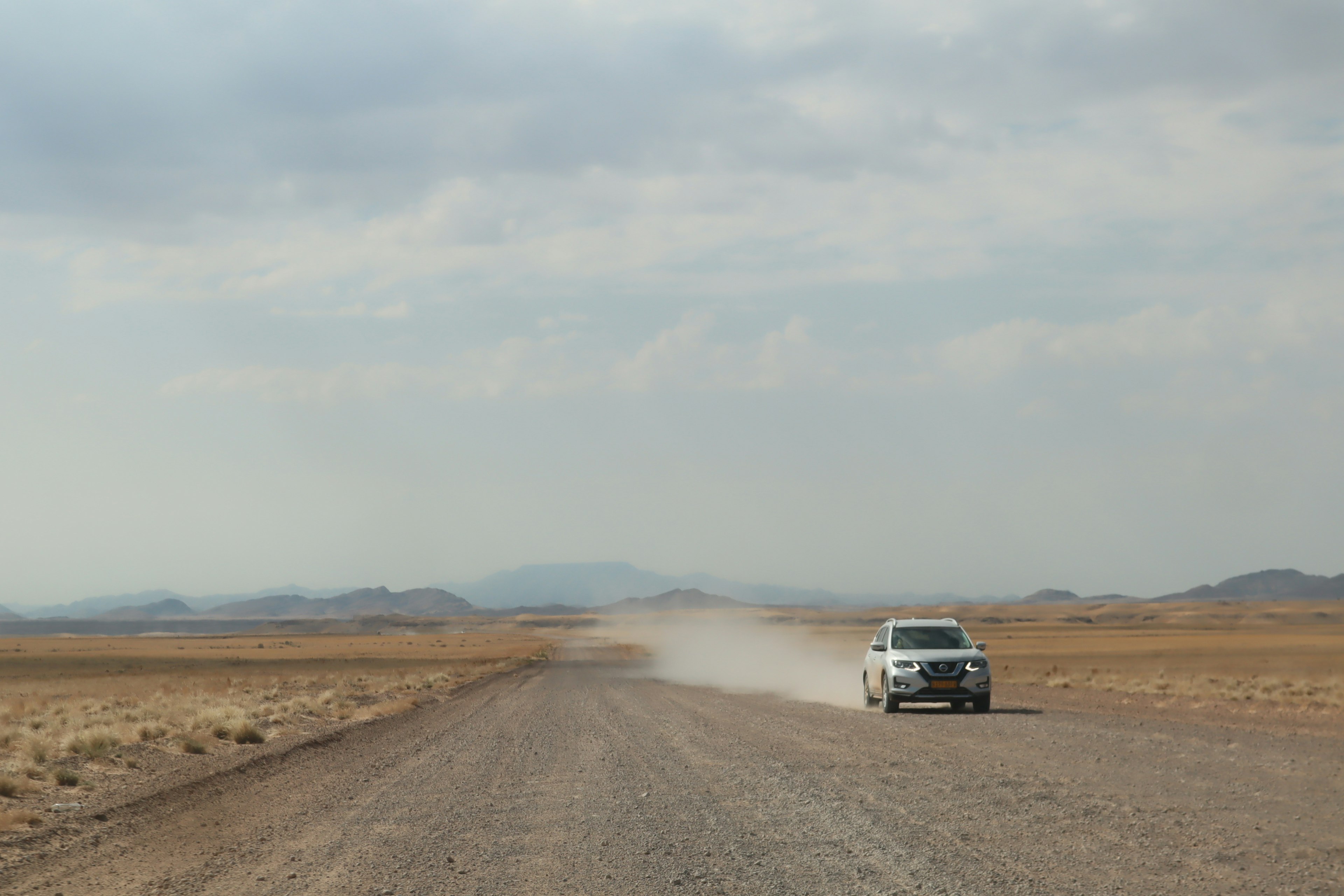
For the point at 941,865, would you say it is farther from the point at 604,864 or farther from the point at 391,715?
the point at 391,715

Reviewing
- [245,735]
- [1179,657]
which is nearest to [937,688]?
[245,735]

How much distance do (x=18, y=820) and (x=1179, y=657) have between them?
2365 inches

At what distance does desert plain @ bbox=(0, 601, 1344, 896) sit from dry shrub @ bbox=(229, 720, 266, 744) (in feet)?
0.26

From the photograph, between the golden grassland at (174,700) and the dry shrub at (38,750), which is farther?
the golden grassland at (174,700)

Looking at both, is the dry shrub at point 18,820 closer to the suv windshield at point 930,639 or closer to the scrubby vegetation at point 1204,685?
the suv windshield at point 930,639

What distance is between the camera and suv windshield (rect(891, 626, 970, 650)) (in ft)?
75.5

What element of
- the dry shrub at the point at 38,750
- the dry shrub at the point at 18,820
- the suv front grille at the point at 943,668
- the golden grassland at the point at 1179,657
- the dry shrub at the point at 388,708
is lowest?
the golden grassland at the point at 1179,657

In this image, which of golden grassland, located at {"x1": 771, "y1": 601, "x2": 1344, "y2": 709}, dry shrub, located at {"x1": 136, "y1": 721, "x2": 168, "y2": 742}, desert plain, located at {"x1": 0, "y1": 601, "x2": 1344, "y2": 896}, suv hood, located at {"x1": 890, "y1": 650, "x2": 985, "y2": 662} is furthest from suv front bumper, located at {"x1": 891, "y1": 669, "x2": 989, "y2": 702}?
dry shrub, located at {"x1": 136, "y1": 721, "x2": 168, "y2": 742}

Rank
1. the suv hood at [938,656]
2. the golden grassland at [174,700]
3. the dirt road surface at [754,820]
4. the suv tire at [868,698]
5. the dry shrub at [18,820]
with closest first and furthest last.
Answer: the dirt road surface at [754,820], the dry shrub at [18,820], the golden grassland at [174,700], the suv hood at [938,656], the suv tire at [868,698]

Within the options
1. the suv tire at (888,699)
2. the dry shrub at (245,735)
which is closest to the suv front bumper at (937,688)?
the suv tire at (888,699)

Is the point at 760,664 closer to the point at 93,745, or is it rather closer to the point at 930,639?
the point at 930,639

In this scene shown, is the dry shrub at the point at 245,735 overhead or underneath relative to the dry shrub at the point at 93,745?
underneath

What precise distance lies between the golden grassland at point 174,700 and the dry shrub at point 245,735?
0.03 metres

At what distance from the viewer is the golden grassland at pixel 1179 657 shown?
3030 cm
